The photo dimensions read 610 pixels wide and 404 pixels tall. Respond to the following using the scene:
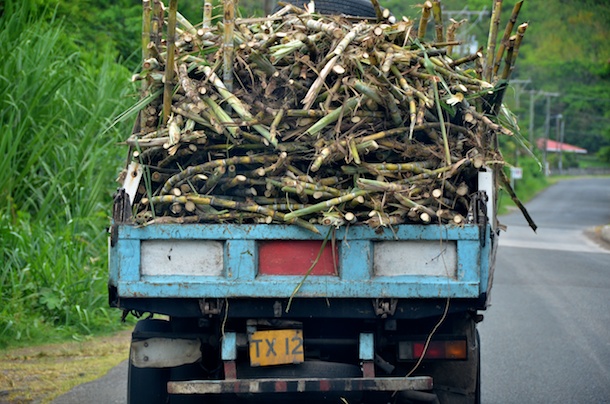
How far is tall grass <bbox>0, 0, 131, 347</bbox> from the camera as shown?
8.55 m

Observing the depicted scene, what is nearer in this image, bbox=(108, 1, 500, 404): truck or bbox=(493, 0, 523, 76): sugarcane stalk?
bbox=(108, 1, 500, 404): truck

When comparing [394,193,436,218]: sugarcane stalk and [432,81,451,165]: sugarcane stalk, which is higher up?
[432,81,451,165]: sugarcane stalk

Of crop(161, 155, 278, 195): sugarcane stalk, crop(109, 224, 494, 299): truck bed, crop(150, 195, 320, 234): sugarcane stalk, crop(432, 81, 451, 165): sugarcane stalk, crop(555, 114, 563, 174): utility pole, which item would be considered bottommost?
crop(109, 224, 494, 299): truck bed

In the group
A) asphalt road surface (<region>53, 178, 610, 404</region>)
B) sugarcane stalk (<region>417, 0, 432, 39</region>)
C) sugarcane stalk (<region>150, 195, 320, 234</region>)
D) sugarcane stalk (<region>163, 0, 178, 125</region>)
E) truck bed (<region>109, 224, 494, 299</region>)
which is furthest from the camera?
asphalt road surface (<region>53, 178, 610, 404</region>)

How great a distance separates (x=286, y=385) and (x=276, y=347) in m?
0.22

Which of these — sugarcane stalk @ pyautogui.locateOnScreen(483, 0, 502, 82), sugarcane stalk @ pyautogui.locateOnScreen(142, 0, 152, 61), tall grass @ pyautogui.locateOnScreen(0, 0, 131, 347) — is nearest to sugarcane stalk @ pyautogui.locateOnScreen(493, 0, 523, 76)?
sugarcane stalk @ pyautogui.locateOnScreen(483, 0, 502, 82)

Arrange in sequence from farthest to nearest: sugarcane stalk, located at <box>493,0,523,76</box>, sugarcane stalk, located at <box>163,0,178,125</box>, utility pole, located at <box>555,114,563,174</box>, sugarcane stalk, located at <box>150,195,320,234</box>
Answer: utility pole, located at <box>555,114,563,174</box>, sugarcane stalk, located at <box>493,0,523,76</box>, sugarcane stalk, located at <box>163,0,178,125</box>, sugarcane stalk, located at <box>150,195,320,234</box>

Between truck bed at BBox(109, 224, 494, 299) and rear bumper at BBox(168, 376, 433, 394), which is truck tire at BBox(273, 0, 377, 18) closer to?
truck bed at BBox(109, 224, 494, 299)

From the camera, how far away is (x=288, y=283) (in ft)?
15.0

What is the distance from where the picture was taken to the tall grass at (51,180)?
8555 mm

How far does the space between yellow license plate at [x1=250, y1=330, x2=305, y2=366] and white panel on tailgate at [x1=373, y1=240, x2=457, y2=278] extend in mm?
567

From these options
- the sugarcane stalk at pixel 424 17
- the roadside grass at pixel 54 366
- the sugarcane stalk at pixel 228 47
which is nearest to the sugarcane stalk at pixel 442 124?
the sugarcane stalk at pixel 424 17

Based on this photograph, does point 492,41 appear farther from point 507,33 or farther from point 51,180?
point 51,180

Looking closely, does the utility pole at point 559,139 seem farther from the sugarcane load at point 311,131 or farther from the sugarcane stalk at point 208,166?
the sugarcane stalk at point 208,166
